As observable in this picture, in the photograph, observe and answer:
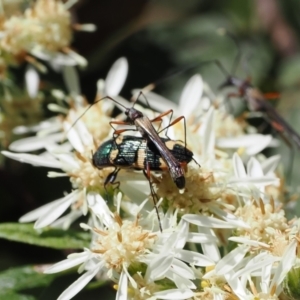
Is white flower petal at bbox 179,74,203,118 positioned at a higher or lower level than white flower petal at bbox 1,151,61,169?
higher

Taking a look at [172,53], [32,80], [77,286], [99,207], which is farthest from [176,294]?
[172,53]

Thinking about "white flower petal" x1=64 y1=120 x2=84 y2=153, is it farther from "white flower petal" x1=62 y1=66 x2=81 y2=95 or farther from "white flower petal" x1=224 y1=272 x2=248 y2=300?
"white flower petal" x1=224 y1=272 x2=248 y2=300

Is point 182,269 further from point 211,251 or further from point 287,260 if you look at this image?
point 287,260

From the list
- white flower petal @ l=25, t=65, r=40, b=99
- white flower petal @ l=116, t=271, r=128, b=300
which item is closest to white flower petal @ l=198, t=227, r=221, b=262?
white flower petal @ l=116, t=271, r=128, b=300

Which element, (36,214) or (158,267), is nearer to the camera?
(158,267)

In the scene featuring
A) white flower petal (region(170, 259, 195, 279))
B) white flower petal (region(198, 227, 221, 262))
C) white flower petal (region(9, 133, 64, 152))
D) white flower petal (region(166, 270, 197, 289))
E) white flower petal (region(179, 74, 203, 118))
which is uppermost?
white flower petal (region(179, 74, 203, 118))

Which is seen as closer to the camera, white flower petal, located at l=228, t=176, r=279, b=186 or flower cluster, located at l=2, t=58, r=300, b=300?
flower cluster, located at l=2, t=58, r=300, b=300
